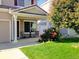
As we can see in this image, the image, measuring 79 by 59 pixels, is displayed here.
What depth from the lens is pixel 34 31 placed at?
91.9 ft

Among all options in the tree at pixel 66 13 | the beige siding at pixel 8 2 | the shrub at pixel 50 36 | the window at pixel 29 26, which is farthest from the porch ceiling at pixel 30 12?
the tree at pixel 66 13

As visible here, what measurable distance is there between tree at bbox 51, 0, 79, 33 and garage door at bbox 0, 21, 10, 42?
5.73 meters

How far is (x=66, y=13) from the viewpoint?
15922mm

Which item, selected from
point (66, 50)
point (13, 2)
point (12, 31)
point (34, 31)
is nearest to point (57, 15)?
point (66, 50)

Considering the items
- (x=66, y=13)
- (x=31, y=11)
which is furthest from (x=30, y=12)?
(x=66, y=13)

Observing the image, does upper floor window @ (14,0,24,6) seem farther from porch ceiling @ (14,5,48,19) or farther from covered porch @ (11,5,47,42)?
porch ceiling @ (14,5,48,19)

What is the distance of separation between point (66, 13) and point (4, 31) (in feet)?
24.9

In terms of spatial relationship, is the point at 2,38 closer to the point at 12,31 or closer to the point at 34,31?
the point at 12,31

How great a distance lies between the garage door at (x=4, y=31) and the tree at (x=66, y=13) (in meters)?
5.73

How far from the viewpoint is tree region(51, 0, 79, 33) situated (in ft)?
50.1

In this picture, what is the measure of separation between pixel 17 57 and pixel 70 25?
599 centimetres

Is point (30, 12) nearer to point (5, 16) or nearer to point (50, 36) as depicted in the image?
point (5, 16)

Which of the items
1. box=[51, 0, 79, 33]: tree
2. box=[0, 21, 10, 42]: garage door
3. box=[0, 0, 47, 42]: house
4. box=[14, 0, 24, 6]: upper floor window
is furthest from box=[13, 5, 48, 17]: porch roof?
box=[51, 0, 79, 33]: tree

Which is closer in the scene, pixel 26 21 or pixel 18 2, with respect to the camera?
pixel 18 2
